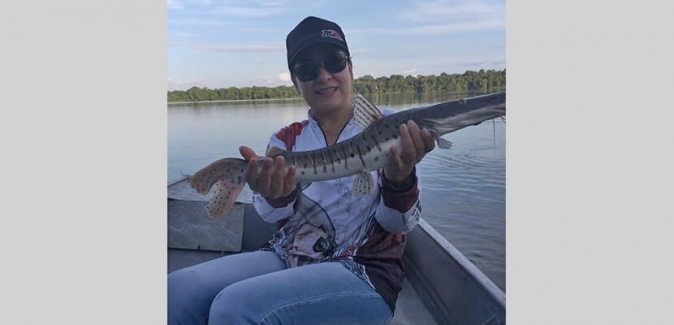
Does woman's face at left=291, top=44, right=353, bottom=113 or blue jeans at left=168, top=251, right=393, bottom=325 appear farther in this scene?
woman's face at left=291, top=44, right=353, bottom=113

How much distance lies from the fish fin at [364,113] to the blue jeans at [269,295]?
1.66 ft

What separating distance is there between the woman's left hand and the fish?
0.7 inches

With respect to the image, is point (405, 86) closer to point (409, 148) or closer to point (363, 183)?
point (409, 148)

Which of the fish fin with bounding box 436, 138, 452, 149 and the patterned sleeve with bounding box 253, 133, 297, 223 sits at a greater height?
the fish fin with bounding box 436, 138, 452, 149

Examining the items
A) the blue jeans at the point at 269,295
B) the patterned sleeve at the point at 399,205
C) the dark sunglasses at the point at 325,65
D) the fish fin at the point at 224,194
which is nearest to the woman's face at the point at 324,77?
the dark sunglasses at the point at 325,65

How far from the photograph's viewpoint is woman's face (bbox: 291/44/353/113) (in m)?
1.85

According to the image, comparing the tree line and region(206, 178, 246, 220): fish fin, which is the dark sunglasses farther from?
region(206, 178, 246, 220): fish fin

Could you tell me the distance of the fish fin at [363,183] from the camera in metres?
1.82

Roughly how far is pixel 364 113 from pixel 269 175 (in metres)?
0.40

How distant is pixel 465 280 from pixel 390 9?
1121mm

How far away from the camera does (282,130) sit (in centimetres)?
195

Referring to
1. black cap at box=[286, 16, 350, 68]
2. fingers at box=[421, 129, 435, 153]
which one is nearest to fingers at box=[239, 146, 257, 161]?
black cap at box=[286, 16, 350, 68]

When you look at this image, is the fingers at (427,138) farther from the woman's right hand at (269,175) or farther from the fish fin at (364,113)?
the woman's right hand at (269,175)

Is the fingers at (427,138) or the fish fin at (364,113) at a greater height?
the fish fin at (364,113)
